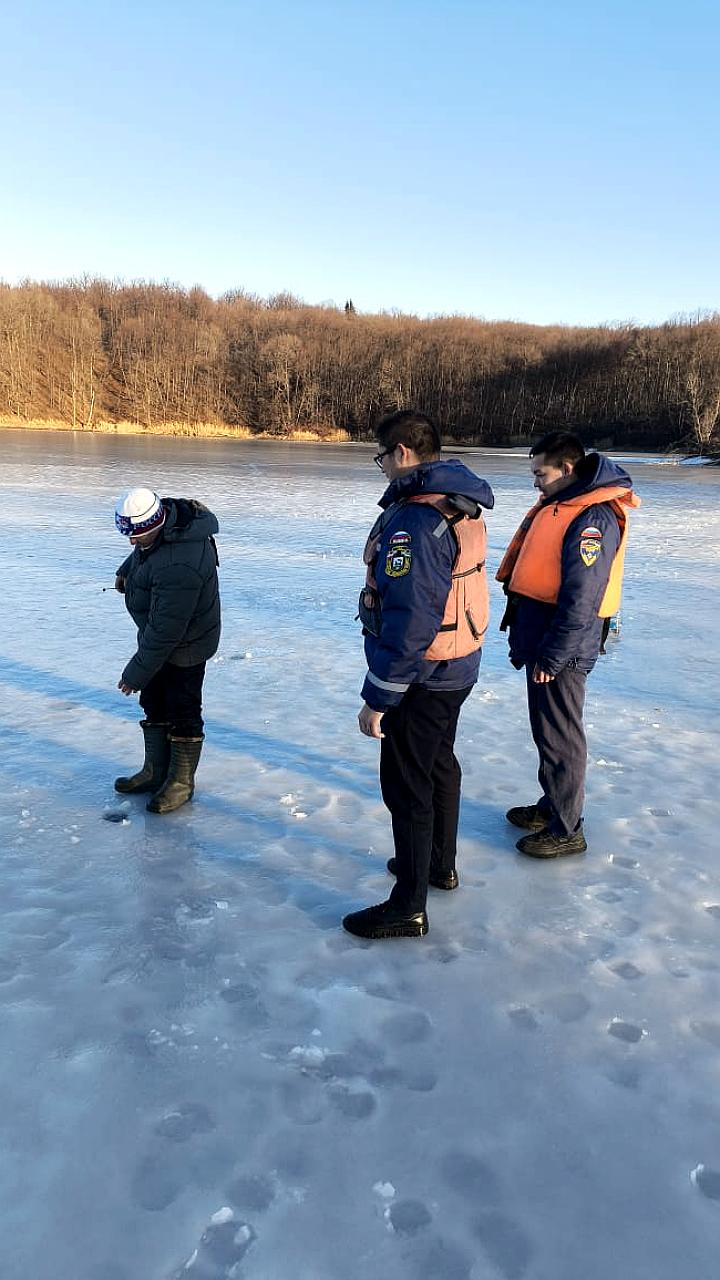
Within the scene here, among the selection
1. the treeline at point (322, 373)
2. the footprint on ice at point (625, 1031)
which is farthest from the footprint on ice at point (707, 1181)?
the treeline at point (322, 373)

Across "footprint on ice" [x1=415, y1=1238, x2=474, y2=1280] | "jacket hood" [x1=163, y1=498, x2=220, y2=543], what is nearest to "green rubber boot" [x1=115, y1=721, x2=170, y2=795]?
"jacket hood" [x1=163, y1=498, x2=220, y2=543]

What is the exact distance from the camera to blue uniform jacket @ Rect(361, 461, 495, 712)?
2.50m

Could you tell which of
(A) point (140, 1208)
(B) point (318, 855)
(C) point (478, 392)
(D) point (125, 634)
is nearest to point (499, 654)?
(D) point (125, 634)

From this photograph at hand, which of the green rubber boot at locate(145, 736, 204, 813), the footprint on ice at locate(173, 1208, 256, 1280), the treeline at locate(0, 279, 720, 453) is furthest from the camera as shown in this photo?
the treeline at locate(0, 279, 720, 453)

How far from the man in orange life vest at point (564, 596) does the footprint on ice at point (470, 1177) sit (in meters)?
1.60

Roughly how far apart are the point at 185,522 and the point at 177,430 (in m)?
70.1

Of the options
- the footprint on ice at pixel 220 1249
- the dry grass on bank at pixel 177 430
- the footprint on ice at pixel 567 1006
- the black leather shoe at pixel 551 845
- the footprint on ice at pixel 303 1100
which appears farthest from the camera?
the dry grass on bank at pixel 177 430

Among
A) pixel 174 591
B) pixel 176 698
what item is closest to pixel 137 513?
pixel 174 591

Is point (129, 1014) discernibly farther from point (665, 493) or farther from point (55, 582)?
point (665, 493)

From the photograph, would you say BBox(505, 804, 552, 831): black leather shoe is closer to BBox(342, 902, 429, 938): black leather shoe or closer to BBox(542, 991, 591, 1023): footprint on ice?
BBox(342, 902, 429, 938): black leather shoe

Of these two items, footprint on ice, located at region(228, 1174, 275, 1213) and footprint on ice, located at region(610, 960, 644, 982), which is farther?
footprint on ice, located at region(610, 960, 644, 982)

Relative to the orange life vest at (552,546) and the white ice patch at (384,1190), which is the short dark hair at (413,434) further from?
the white ice patch at (384,1190)

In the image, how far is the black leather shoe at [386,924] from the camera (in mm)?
2900

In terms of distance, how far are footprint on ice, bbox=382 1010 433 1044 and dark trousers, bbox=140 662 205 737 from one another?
5.69 feet
